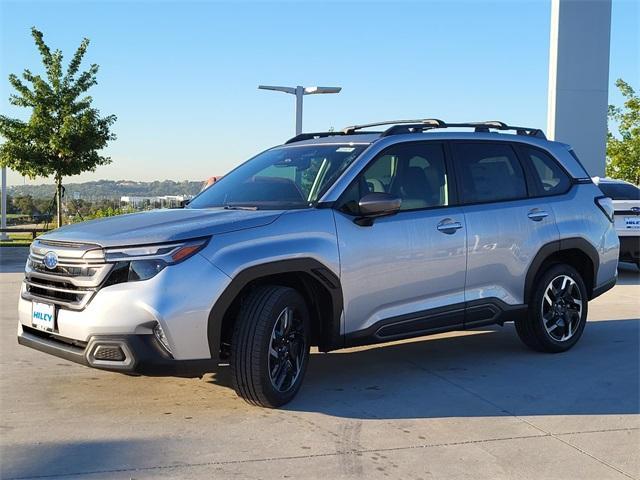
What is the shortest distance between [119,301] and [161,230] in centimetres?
49

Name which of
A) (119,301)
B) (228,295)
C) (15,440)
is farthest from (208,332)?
(15,440)

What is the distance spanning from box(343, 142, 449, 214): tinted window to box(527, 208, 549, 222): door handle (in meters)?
0.91

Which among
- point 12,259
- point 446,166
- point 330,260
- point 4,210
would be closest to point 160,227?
point 330,260

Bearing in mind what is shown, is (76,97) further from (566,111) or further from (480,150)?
(480,150)

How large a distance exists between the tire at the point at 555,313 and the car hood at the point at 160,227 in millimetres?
2612

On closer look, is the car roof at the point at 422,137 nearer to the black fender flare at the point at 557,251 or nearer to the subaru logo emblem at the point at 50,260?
the black fender flare at the point at 557,251

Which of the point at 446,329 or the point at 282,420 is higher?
the point at 446,329

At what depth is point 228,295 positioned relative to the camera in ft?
14.7

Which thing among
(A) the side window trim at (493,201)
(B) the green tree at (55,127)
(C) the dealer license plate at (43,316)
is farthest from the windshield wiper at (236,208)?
(B) the green tree at (55,127)

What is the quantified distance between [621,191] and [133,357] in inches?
399

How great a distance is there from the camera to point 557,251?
21.2 feet

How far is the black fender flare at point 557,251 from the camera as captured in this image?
244 inches

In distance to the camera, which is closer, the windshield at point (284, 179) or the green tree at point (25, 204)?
the windshield at point (284, 179)

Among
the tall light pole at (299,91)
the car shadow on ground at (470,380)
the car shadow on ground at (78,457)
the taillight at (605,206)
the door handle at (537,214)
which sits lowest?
the car shadow on ground at (78,457)
